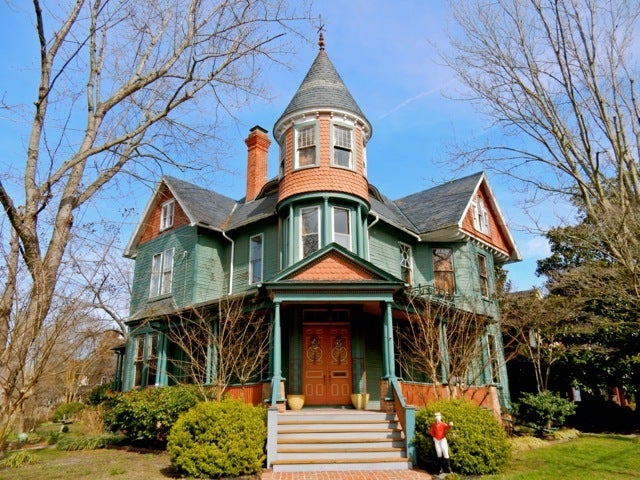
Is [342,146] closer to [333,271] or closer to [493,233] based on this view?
[333,271]

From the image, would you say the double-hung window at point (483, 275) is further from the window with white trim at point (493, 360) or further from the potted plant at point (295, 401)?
the potted plant at point (295, 401)

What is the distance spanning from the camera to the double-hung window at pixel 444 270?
1866cm

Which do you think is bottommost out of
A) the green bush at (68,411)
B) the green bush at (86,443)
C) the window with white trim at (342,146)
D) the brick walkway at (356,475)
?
the brick walkway at (356,475)

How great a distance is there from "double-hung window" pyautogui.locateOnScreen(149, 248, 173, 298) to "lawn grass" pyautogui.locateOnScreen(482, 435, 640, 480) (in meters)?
13.3

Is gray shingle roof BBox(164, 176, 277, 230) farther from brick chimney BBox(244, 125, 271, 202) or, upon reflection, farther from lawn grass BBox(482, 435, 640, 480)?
lawn grass BBox(482, 435, 640, 480)

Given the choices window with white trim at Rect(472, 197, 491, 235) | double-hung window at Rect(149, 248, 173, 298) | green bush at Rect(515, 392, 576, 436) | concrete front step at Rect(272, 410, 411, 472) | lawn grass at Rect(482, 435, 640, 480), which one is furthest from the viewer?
window with white trim at Rect(472, 197, 491, 235)

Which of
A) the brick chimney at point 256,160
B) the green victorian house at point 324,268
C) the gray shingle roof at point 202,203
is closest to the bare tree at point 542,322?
the green victorian house at point 324,268

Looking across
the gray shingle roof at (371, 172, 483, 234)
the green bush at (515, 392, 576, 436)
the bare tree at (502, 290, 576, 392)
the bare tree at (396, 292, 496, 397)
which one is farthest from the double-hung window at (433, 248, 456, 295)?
the green bush at (515, 392, 576, 436)

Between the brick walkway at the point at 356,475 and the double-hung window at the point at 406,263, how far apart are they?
8979 millimetres

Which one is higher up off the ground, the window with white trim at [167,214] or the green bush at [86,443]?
the window with white trim at [167,214]

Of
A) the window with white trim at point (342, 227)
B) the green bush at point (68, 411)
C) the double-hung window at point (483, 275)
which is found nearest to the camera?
the window with white trim at point (342, 227)

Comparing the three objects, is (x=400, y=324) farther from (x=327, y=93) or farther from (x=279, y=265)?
(x=327, y=93)

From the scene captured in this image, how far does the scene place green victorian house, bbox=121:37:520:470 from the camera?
13.1 metres

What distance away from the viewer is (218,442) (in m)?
9.84
